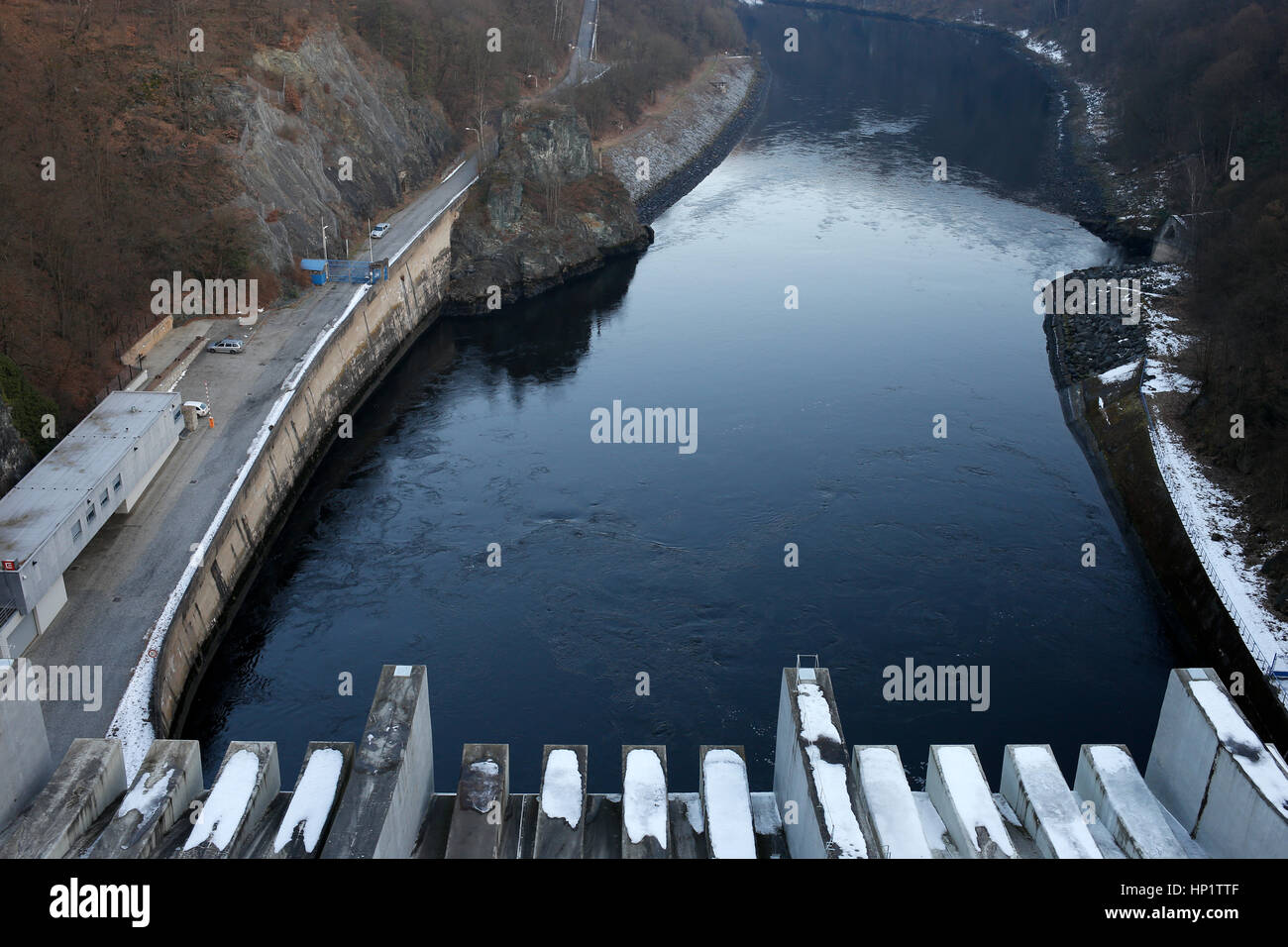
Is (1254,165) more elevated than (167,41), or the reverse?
(167,41)

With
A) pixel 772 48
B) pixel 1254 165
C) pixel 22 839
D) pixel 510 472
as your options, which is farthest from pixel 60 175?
pixel 772 48

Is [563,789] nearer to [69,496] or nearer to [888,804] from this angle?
[888,804]

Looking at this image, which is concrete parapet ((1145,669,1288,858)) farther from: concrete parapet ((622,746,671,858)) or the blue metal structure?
the blue metal structure

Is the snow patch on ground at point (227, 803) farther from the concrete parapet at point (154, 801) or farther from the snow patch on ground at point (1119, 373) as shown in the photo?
the snow patch on ground at point (1119, 373)

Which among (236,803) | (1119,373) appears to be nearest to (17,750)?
(236,803)

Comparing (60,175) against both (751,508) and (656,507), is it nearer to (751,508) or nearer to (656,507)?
(656,507)

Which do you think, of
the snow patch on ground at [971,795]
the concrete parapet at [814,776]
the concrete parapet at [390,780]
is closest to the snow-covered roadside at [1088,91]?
the snow patch on ground at [971,795]

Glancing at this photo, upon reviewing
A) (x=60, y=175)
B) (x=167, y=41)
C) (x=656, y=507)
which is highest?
(x=167, y=41)
